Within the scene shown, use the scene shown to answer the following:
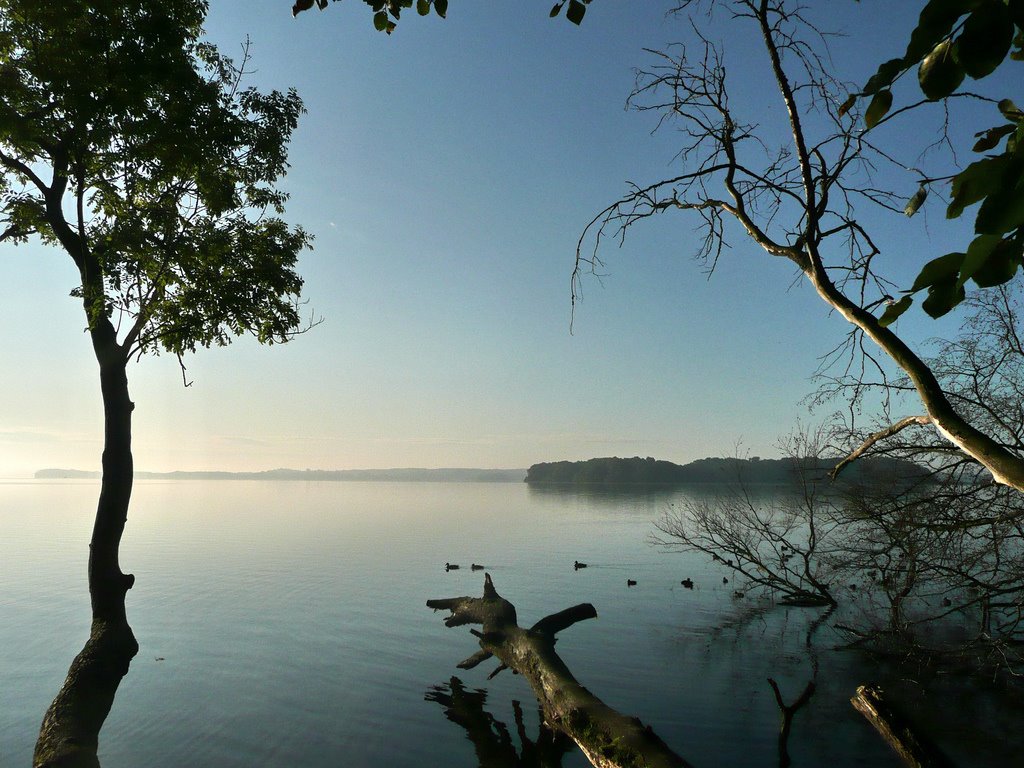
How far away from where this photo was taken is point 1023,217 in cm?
63

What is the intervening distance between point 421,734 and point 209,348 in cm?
953

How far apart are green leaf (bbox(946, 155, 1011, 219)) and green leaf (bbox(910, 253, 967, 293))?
106 mm

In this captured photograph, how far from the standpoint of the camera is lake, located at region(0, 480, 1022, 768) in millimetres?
12516

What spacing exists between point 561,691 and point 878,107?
10546 mm

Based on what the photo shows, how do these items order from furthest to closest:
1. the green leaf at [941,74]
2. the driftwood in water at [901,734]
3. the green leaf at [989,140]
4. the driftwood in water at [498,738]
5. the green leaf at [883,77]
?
the driftwood in water at [498,738]
the driftwood in water at [901,734]
the green leaf at [989,140]
the green leaf at [883,77]
the green leaf at [941,74]

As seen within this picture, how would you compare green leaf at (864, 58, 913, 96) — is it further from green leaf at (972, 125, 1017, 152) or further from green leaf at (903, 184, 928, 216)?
green leaf at (903, 184, 928, 216)

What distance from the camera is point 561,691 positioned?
1016 cm

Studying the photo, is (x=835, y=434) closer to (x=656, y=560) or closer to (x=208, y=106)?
(x=208, y=106)

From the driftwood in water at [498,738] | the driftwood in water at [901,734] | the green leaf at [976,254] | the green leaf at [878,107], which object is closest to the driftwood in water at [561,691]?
the driftwood in water at [498,738]

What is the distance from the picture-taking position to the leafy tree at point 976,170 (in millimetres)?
688

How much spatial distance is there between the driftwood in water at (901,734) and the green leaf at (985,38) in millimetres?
6242

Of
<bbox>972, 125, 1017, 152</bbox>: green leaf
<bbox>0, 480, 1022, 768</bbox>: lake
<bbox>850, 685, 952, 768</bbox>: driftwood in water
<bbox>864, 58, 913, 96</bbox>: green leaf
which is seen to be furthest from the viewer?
<bbox>0, 480, 1022, 768</bbox>: lake

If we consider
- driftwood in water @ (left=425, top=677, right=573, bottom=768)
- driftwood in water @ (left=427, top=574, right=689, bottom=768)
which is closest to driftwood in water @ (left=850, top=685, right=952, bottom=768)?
driftwood in water @ (left=427, top=574, right=689, bottom=768)

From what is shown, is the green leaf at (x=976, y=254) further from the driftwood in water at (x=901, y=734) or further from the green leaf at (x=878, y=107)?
the driftwood in water at (x=901, y=734)
